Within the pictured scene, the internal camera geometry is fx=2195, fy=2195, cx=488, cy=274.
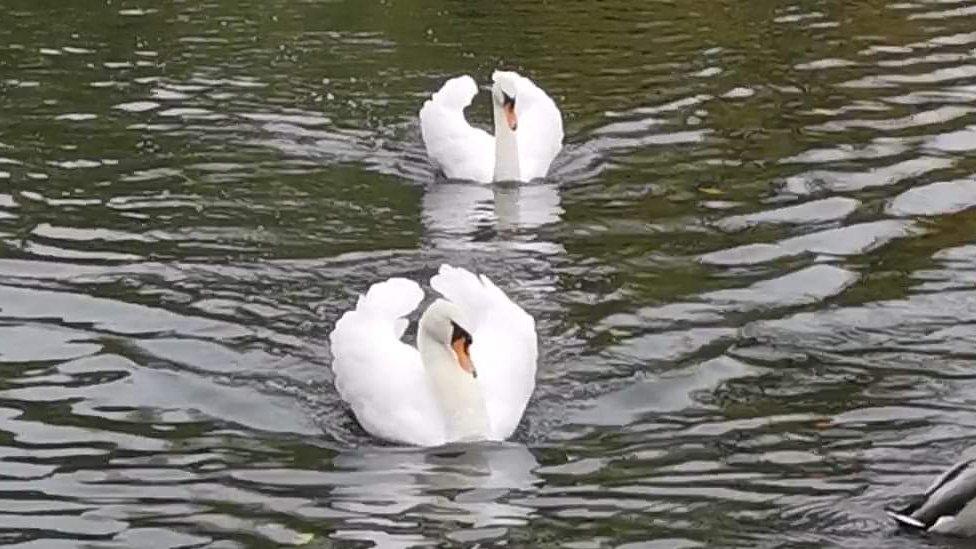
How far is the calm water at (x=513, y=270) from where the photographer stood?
394 inches

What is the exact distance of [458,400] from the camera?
11.2m

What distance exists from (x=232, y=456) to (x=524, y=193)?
6477 millimetres

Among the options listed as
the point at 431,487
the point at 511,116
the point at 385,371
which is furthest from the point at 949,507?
the point at 511,116

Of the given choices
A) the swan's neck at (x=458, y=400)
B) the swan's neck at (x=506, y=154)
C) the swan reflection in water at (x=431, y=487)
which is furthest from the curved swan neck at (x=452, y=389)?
the swan's neck at (x=506, y=154)

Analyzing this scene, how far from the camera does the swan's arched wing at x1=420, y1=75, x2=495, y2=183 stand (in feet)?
56.6

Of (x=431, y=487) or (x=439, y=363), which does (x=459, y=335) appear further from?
(x=431, y=487)

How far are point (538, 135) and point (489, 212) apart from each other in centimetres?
128

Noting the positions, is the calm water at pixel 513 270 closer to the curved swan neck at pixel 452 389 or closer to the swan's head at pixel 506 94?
the curved swan neck at pixel 452 389

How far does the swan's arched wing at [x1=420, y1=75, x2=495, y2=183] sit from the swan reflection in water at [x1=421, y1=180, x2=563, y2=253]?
0.38 ft

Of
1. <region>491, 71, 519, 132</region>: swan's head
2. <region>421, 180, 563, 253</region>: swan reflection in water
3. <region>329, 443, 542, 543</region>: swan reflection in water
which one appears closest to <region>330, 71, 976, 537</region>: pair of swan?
A: <region>329, 443, 542, 543</region>: swan reflection in water

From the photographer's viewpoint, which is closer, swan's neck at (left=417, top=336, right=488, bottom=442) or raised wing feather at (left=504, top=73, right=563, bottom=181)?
swan's neck at (left=417, top=336, right=488, bottom=442)

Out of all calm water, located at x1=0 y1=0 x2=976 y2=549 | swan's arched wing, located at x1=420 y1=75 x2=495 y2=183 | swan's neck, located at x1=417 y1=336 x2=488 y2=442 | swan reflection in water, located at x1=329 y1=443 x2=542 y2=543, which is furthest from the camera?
swan's arched wing, located at x1=420 y1=75 x2=495 y2=183

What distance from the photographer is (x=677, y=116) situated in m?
18.4

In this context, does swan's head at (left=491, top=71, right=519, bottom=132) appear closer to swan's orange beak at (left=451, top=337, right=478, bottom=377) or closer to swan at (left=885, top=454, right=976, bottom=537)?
swan's orange beak at (left=451, top=337, right=478, bottom=377)
